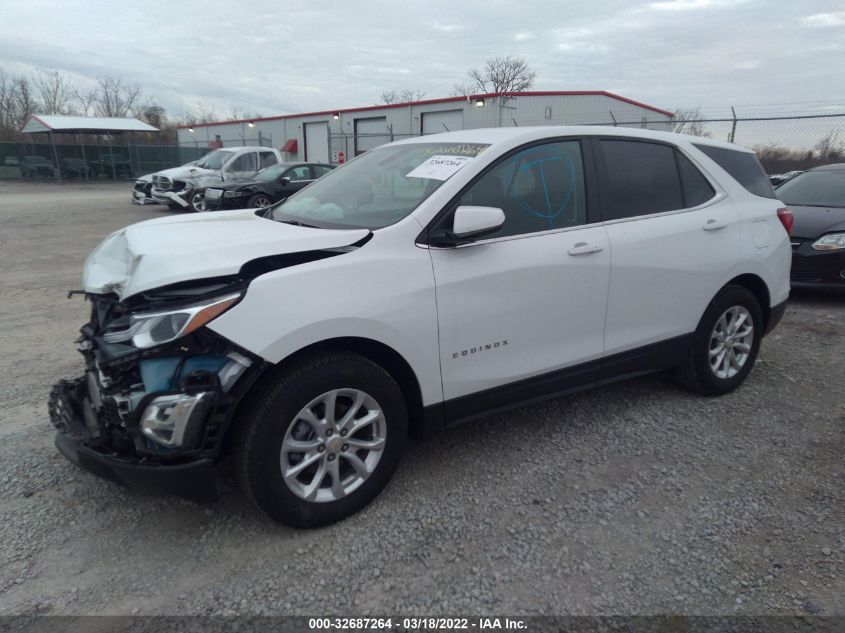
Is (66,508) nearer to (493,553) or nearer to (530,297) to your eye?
(493,553)

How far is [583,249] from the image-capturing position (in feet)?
10.9

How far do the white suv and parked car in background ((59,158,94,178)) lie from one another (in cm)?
3402

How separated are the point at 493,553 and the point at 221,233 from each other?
6.73 ft

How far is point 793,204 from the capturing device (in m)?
7.48

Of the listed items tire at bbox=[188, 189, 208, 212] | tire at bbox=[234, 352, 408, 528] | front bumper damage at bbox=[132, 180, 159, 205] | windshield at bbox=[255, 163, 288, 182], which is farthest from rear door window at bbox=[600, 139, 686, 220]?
front bumper damage at bbox=[132, 180, 159, 205]

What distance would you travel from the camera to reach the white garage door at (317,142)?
119 feet

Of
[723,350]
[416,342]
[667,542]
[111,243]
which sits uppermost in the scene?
[111,243]

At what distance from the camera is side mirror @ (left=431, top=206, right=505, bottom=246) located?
2.80m

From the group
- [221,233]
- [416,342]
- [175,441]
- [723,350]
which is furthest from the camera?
[723,350]

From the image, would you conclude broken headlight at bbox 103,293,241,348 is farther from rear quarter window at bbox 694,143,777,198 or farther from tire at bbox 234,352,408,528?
rear quarter window at bbox 694,143,777,198

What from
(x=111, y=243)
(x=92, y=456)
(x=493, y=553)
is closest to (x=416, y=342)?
(x=493, y=553)

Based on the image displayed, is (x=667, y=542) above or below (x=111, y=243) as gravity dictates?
below

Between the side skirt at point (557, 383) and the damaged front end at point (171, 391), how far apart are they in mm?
1027

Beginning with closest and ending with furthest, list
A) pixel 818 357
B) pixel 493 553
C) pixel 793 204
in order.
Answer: pixel 493 553 → pixel 818 357 → pixel 793 204
